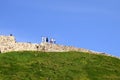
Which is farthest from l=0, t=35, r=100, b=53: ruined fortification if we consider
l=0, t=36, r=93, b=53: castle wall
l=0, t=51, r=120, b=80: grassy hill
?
l=0, t=51, r=120, b=80: grassy hill

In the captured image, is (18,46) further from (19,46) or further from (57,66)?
(57,66)

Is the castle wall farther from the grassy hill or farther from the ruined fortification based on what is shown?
the grassy hill

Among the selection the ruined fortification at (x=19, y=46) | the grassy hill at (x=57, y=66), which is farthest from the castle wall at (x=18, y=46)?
the grassy hill at (x=57, y=66)

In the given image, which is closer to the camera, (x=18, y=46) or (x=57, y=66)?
(x=57, y=66)

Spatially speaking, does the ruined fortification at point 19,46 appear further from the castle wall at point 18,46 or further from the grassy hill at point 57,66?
the grassy hill at point 57,66

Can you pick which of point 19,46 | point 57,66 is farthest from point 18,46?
point 57,66

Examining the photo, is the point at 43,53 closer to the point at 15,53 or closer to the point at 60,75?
the point at 15,53

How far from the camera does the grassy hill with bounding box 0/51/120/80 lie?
7962 centimetres

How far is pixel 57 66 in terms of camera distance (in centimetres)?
8475

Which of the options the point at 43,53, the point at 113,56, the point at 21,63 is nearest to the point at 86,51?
the point at 113,56

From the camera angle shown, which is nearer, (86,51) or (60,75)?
(60,75)

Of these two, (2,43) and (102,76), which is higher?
(2,43)

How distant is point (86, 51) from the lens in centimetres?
10281

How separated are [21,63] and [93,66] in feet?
43.0
